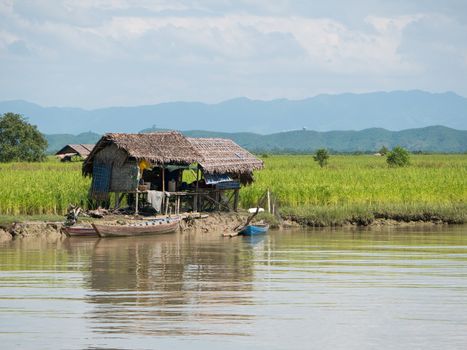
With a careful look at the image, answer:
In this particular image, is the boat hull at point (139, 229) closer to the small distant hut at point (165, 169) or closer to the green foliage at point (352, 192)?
the small distant hut at point (165, 169)

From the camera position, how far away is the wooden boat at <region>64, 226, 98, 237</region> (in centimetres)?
2142

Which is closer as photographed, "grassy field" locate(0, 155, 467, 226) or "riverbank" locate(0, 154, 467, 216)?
"riverbank" locate(0, 154, 467, 216)

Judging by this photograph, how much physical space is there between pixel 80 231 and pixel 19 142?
33.5 metres

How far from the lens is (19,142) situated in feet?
176

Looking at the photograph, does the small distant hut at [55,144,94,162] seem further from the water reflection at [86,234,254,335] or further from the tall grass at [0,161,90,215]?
the water reflection at [86,234,254,335]

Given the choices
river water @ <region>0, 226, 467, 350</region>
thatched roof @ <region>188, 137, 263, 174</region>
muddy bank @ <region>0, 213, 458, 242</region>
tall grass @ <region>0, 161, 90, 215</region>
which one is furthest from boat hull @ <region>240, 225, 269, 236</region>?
tall grass @ <region>0, 161, 90, 215</region>

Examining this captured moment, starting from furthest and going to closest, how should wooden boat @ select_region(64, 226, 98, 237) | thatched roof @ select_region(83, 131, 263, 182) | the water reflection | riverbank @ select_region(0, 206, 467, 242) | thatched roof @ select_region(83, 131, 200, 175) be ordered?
riverbank @ select_region(0, 206, 467, 242) < thatched roof @ select_region(83, 131, 263, 182) < thatched roof @ select_region(83, 131, 200, 175) < wooden boat @ select_region(64, 226, 98, 237) < the water reflection

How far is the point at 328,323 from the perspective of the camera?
1152 cm

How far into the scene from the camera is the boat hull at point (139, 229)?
70.3 ft

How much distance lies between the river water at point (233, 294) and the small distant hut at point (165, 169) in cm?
273

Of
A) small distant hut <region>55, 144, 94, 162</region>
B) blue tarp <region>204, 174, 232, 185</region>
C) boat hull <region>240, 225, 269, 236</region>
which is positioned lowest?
boat hull <region>240, 225, 269, 236</region>

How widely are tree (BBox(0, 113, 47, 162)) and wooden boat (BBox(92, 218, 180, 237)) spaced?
31278 millimetres

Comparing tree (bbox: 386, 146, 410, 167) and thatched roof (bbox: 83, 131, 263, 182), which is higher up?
tree (bbox: 386, 146, 410, 167)

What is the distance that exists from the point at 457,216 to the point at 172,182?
7915 mm
